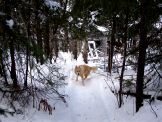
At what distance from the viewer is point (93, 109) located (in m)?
12.3

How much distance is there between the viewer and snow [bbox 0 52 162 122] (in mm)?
9578

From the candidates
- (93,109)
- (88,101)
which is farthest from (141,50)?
(88,101)

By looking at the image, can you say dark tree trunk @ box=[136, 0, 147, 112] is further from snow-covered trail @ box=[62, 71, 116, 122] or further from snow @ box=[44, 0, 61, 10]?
snow @ box=[44, 0, 61, 10]

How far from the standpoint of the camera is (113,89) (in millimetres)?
13352

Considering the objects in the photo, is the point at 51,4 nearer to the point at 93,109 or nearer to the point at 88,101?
the point at 93,109

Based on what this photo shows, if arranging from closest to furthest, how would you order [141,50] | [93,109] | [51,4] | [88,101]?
[141,50], [51,4], [93,109], [88,101]

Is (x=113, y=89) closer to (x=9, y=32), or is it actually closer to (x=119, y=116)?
(x=119, y=116)

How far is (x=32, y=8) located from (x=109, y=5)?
11.4 ft

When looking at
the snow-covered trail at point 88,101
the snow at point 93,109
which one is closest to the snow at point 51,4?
the snow at point 93,109

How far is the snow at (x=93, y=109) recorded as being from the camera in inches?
377

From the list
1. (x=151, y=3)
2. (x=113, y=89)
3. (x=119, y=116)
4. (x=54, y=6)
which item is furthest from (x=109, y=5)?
(x=113, y=89)

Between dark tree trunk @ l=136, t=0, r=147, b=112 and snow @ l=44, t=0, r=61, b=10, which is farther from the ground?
snow @ l=44, t=0, r=61, b=10

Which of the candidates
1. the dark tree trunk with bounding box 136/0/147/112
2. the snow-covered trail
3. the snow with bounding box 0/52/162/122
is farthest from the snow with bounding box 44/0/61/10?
the snow-covered trail

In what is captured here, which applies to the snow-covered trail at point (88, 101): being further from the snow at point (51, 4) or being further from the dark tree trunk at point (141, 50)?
the snow at point (51, 4)
